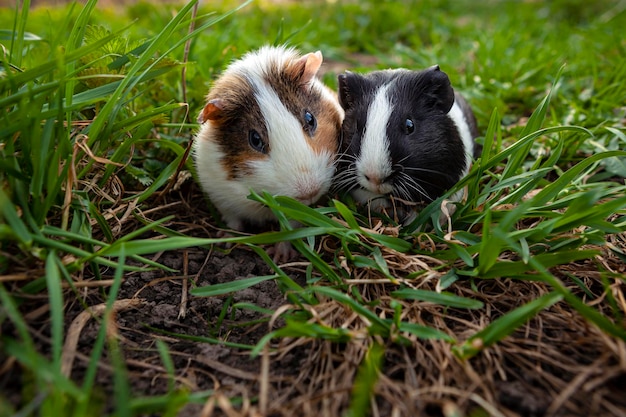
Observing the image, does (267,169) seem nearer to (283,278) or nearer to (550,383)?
(283,278)

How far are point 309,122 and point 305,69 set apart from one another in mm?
379

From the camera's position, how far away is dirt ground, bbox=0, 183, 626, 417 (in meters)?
1.70

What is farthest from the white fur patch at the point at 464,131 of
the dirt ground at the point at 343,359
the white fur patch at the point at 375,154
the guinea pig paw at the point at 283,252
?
the guinea pig paw at the point at 283,252

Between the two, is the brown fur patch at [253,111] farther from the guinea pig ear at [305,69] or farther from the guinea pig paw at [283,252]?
the guinea pig paw at [283,252]

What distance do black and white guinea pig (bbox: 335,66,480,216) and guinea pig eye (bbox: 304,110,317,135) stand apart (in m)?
0.19

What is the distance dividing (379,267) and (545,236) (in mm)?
732

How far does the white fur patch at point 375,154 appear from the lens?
2639 mm

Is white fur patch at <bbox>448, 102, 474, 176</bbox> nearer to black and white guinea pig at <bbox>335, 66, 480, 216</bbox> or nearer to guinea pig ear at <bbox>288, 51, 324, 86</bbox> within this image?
black and white guinea pig at <bbox>335, 66, 480, 216</bbox>

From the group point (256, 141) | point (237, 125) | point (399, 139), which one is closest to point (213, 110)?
point (237, 125)

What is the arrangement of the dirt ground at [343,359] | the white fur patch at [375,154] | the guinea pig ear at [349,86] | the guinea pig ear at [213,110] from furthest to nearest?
the guinea pig ear at [349,86] → the guinea pig ear at [213,110] → the white fur patch at [375,154] → the dirt ground at [343,359]

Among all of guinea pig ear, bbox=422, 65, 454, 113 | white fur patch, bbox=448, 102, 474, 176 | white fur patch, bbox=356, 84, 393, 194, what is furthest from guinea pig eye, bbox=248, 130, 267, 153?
white fur patch, bbox=448, 102, 474, 176

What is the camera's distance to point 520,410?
1.69 meters

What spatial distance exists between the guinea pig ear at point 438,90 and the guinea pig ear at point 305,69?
0.68m

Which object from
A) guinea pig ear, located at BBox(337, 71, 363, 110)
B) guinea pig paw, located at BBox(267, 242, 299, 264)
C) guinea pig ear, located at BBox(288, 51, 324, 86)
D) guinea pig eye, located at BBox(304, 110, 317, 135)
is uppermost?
guinea pig ear, located at BBox(288, 51, 324, 86)
